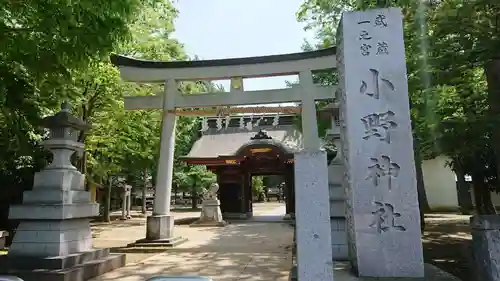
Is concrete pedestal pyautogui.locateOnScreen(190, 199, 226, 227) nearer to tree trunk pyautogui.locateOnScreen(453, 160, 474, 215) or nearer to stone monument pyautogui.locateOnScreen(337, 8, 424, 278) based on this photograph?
stone monument pyautogui.locateOnScreen(337, 8, 424, 278)

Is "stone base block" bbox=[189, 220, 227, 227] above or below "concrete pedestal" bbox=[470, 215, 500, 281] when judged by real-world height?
below

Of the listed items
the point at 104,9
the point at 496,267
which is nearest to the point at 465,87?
the point at 496,267

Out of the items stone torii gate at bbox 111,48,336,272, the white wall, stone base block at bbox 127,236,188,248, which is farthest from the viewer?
the white wall

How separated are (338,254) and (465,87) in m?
5.53

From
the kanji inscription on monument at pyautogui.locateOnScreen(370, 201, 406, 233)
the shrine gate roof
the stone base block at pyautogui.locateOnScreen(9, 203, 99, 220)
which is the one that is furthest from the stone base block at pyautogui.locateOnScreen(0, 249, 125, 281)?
the shrine gate roof

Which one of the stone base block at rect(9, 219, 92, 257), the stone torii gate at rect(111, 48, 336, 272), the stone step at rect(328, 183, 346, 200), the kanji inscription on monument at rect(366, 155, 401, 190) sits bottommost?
the stone base block at rect(9, 219, 92, 257)

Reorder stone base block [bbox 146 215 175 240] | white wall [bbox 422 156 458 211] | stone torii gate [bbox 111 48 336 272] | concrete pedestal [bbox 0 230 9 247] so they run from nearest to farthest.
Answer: concrete pedestal [bbox 0 230 9 247] < stone base block [bbox 146 215 175 240] < stone torii gate [bbox 111 48 336 272] < white wall [bbox 422 156 458 211]

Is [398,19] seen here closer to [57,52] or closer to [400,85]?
[400,85]

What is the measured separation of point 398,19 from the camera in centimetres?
611

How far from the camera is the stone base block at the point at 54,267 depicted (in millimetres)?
5910

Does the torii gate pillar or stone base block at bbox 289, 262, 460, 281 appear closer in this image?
stone base block at bbox 289, 262, 460, 281

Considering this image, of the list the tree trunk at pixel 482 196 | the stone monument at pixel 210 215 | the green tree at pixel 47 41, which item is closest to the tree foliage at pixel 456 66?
the green tree at pixel 47 41

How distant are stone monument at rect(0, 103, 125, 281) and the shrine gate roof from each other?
1470 cm

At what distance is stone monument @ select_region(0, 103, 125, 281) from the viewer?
620cm
